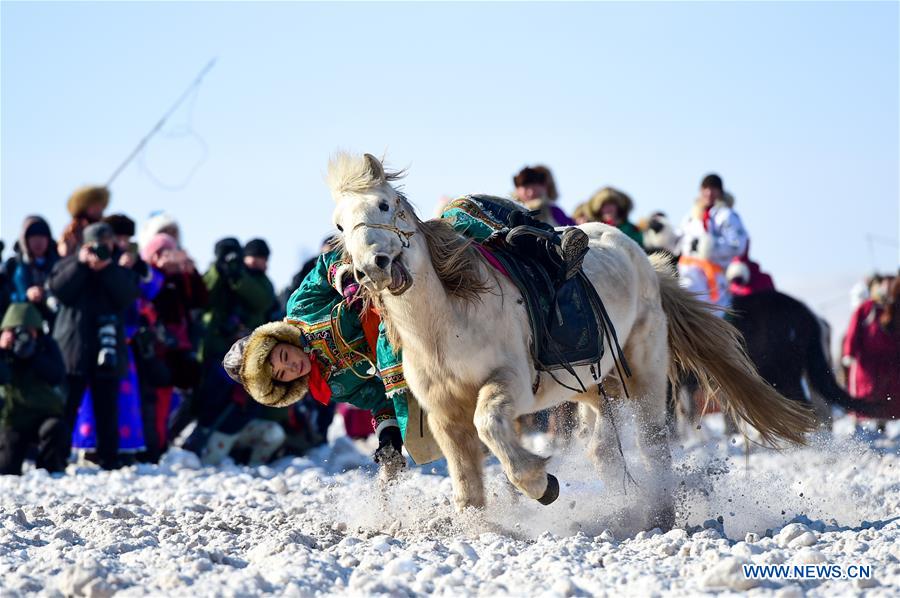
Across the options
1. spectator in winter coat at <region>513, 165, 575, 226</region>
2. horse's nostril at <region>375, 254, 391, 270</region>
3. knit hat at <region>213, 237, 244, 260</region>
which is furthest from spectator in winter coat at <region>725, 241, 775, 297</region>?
horse's nostril at <region>375, 254, 391, 270</region>

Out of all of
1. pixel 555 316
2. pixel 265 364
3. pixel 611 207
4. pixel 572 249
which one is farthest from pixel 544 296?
pixel 611 207

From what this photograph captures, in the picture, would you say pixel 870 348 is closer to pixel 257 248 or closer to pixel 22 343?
pixel 257 248

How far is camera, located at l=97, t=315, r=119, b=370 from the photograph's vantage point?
10148 mm

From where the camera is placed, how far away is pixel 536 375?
621 centimetres

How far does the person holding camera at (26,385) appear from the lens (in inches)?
388

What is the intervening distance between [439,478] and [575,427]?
159 centimetres

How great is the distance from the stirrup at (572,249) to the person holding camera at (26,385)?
5106 mm

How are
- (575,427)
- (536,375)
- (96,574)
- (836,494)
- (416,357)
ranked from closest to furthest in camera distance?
(96,574) < (416,357) < (536,375) < (836,494) < (575,427)

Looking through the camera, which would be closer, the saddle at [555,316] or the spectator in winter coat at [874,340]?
the saddle at [555,316]

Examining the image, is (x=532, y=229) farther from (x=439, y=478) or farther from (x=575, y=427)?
(x=439, y=478)

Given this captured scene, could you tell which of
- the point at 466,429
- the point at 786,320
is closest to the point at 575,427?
the point at 466,429

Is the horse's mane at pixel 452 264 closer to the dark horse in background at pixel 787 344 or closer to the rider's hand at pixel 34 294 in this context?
the rider's hand at pixel 34 294

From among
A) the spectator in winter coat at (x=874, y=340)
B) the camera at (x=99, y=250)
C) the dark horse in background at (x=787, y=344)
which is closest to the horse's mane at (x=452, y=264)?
the camera at (x=99, y=250)

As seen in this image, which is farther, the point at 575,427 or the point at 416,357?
the point at 575,427
